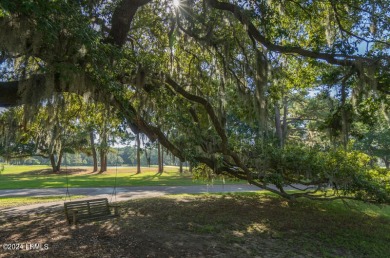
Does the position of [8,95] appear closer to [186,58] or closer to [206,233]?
[206,233]

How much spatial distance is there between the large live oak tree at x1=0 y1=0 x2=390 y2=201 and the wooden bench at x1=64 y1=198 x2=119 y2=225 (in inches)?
118

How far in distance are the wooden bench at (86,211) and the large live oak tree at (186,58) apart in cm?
300

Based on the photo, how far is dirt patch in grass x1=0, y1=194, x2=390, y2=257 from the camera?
6324mm

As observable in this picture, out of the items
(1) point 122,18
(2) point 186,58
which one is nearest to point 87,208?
(1) point 122,18

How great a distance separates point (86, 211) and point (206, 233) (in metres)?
3.57

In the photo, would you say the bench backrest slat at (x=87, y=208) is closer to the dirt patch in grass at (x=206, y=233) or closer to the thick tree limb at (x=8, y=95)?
the dirt patch in grass at (x=206, y=233)

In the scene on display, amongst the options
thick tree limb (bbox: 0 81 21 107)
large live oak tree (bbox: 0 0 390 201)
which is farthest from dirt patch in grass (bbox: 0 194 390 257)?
thick tree limb (bbox: 0 81 21 107)

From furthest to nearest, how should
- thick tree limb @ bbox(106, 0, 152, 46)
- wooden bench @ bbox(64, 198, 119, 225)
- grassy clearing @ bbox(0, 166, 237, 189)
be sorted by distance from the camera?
1. grassy clearing @ bbox(0, 166, 237, 189)
2. wooden bench @ bbox(64, 198, 119, 225)
3. thick tree limb @ bbox(106, 0, 152, 46)

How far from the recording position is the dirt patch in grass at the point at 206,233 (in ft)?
20.7

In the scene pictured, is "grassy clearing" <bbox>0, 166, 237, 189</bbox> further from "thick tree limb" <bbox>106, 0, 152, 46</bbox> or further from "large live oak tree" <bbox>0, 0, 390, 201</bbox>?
"thick tree limb" <bbox>106, 0, 152, 46</bbox>

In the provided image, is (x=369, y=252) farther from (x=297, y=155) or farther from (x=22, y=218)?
(x=22, y=218)

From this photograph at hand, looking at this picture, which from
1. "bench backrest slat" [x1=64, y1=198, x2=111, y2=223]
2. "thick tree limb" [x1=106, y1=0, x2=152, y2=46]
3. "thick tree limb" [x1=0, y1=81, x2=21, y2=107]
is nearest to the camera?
"thick tree limb" [x1=0, y1=81, x2=21, y2=107]

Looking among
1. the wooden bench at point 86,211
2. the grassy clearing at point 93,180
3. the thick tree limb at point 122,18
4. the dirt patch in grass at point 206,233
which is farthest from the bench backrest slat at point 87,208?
the thick tree limb at point 122,18

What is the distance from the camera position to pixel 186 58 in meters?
11.0
